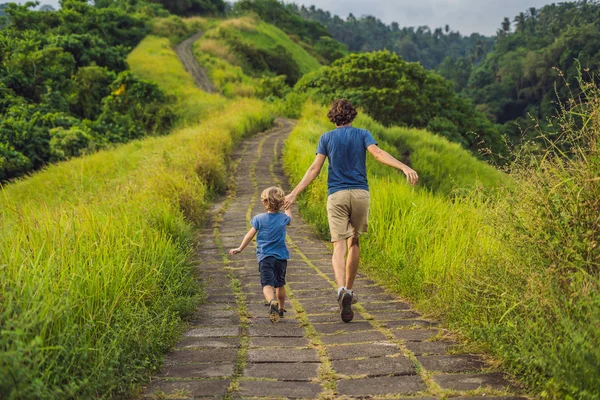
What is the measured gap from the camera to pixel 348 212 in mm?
5027

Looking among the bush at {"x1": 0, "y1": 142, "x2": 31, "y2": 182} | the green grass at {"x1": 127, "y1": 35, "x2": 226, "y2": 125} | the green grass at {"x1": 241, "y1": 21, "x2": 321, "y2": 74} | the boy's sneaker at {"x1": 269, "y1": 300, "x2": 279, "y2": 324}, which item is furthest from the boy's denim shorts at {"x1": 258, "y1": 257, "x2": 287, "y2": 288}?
the green grass at {"x1": 241, "y1": 21, "x2": 321, "y2": 74}

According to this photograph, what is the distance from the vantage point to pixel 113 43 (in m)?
37.4

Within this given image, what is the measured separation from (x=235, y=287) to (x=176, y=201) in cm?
294

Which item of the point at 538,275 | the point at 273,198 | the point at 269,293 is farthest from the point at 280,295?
the point at 538,275

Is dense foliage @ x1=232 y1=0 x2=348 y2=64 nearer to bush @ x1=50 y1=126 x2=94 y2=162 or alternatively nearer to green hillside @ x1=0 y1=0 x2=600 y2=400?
bush @ x1=50 y1=126 x2=94 y2=162

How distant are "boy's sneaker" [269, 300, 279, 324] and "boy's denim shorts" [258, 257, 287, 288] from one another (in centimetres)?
27

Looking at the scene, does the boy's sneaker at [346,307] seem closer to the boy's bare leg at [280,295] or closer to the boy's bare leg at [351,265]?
the boy's bare leg at [351,265]

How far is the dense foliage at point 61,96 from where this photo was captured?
1906 cm

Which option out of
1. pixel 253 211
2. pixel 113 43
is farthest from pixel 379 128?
pixel 113 43

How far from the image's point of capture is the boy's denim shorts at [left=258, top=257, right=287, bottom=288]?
4.92 metres

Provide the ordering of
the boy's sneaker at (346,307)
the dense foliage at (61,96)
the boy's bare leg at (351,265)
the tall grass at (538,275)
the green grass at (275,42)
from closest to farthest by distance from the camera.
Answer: the tall grass at (538,275) → the boy's sneaker at (346,307) → the boy's bare leg at (351,265) → the dense foliage at (61,96) → the green grass at (275,42)

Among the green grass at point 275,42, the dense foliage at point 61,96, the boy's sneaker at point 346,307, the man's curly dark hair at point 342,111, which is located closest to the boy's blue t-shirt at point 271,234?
the boy's sneaker at point 346,307

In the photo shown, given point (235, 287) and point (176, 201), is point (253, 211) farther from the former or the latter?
point (235, 287)

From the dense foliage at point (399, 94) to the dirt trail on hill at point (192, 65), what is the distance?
22.4 feet
